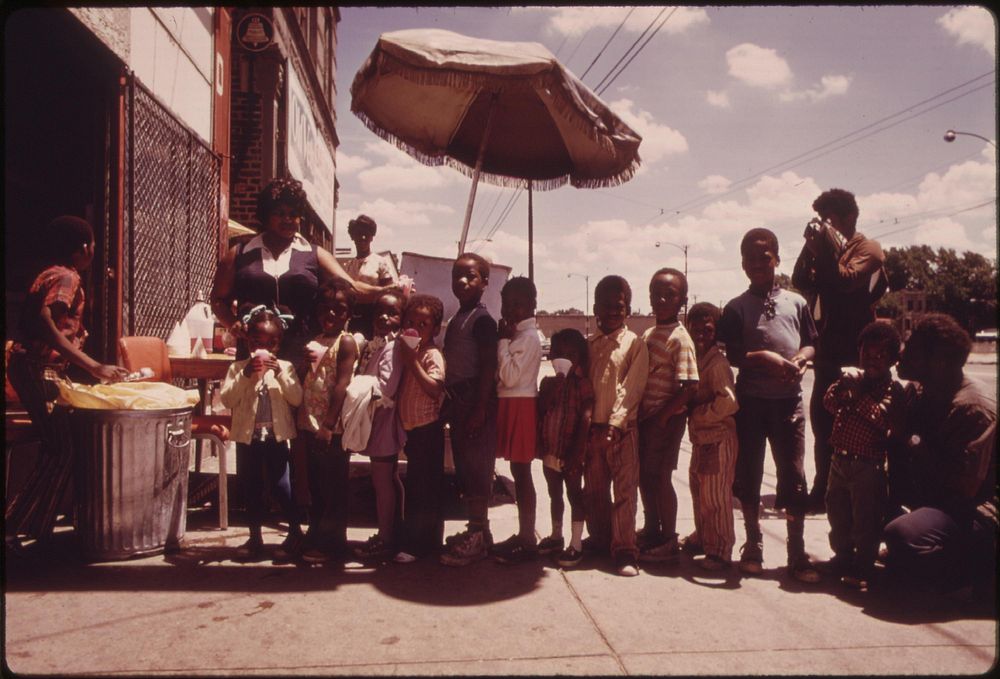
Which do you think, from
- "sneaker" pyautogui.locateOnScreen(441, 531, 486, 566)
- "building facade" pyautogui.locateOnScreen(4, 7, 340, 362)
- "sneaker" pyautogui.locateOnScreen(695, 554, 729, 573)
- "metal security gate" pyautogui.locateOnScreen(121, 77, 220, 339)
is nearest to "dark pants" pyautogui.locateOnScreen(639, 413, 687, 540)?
"sneaker" pyautogui.locateOnScreen(695, 554, 729, 573)

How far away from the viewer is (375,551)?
3654 mm

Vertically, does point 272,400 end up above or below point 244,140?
below

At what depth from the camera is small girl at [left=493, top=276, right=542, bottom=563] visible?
3.64m

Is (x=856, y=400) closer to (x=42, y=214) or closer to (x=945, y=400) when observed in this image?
(x=945, y=400)

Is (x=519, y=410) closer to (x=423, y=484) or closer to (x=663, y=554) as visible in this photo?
(x=423, y=484)

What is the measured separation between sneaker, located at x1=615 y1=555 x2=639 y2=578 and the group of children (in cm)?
1

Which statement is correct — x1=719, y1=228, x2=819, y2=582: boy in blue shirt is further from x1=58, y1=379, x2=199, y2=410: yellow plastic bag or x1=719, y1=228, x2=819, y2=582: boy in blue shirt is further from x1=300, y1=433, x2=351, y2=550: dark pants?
x1=58, y1=379, x2=199, y2=410: yellow plastic bag

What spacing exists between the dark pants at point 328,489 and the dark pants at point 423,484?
14.0 inches

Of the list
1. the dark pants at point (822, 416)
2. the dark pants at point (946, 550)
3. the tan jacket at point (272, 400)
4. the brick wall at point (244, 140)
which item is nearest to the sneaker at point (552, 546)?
the tan jacket at point (272, 400)

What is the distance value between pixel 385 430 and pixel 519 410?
0.75 m

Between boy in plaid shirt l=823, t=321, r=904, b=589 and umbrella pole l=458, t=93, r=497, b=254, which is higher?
umbrella pole l=458, t=93, r=497, b=254

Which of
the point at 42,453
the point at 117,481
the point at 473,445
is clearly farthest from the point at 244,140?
the point at 473,445

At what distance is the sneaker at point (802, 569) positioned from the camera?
11.1 ft

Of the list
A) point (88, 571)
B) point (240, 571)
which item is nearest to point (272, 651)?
point (240, 571)
